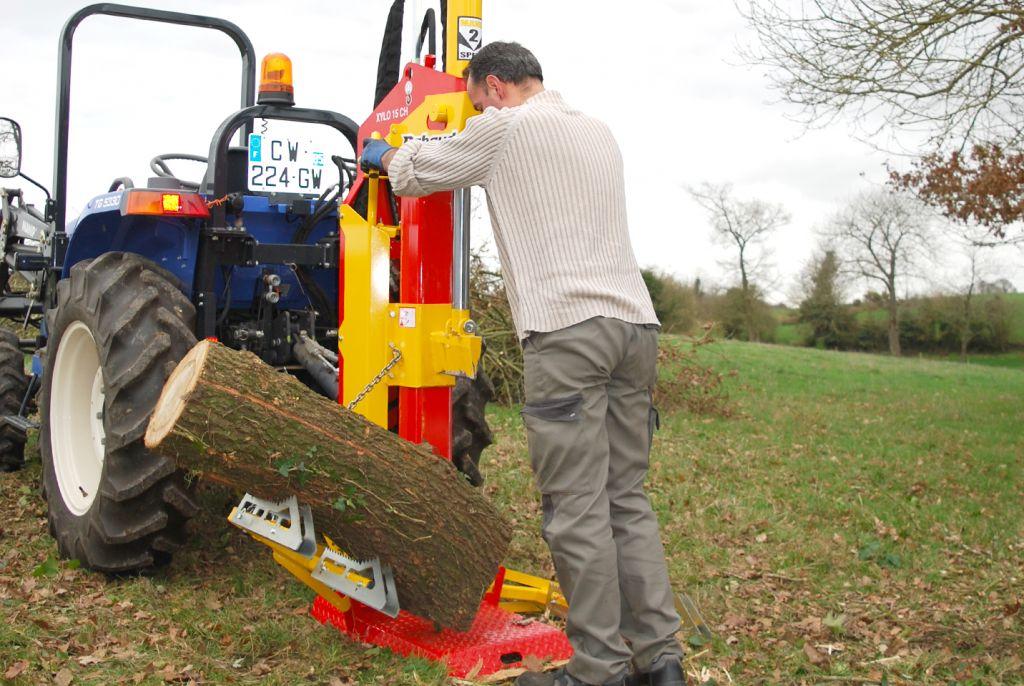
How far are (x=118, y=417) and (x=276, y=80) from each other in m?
1.70

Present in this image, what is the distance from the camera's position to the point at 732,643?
4168 mm

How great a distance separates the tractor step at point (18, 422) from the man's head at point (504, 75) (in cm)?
356

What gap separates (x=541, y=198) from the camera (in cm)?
329

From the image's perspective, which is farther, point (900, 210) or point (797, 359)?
point (900, 210)

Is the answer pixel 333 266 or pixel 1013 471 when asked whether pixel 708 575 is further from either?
pixel 1013 471

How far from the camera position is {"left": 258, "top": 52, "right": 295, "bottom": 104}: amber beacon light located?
4.52 m

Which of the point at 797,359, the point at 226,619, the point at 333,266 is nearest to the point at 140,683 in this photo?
the point at 226,619

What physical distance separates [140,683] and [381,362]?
1378 mm

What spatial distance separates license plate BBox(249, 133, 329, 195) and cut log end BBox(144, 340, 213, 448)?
5.98 feet

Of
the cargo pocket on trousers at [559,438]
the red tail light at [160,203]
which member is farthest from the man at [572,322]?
the red tail light at [160,203]

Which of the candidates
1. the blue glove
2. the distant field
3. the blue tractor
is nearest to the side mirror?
the blue tractor

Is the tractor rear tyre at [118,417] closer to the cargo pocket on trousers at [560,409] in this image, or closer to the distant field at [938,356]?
the cargo pocket on trousers at [560,409]

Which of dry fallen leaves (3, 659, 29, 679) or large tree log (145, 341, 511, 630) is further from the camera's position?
dry fallen leaves (3, 659, 29, 679)

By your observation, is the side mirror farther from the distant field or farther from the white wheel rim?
the distant field
